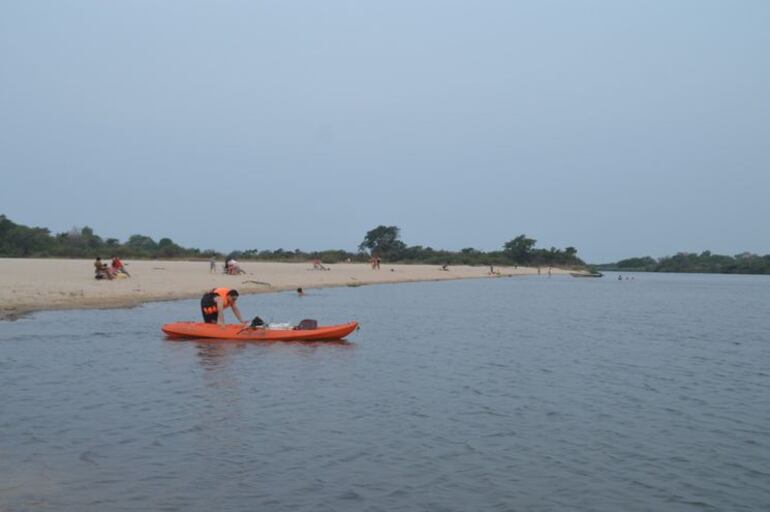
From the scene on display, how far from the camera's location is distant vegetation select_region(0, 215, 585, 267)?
7046cm

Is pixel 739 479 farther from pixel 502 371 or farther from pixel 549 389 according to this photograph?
pixel 502 371

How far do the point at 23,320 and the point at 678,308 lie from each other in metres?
30.5

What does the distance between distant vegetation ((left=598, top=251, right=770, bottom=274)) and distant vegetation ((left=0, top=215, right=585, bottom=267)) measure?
30312 millimetres

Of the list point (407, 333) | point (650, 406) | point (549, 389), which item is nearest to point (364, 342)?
point (407, 333)

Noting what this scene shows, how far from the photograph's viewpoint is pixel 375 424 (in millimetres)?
10156

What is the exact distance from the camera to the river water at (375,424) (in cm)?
719

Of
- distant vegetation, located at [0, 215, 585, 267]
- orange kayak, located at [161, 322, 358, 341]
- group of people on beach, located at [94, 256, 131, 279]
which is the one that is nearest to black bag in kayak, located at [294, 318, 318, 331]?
orange kayak, located at [161, 322, 358, 341]

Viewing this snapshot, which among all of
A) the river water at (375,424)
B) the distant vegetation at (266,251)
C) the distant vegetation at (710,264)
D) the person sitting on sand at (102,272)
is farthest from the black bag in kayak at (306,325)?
the distant vegetation at (710,264)

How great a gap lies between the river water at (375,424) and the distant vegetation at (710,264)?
440 feet

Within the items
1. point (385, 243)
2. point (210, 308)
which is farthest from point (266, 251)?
point (210, 308)

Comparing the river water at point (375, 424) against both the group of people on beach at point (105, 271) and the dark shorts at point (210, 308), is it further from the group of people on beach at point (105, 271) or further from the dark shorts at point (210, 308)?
the group of people on beach at point (105, 271)

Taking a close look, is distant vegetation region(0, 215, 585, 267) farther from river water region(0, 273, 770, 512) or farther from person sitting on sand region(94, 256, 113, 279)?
river water region(0, 273, 770, 512)

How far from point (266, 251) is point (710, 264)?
328 feet

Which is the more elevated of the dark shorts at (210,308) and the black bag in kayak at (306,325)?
the dark shorts at (210,308)
